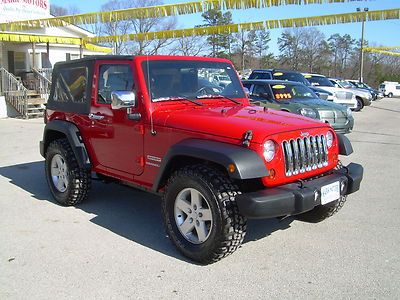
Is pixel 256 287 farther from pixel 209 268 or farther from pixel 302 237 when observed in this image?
pixel 302 237

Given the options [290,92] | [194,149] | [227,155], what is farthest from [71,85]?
[290,92]

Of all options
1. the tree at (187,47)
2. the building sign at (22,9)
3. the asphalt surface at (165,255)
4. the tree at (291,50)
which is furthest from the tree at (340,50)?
the asphalt surface at (165,255)

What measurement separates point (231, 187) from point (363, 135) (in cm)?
1027

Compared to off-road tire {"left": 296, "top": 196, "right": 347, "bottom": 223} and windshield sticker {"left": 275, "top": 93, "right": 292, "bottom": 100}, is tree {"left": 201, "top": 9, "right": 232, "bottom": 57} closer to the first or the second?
windshield sticker {"left": 275, "top": 93, "right": 292, "bottom": 100}

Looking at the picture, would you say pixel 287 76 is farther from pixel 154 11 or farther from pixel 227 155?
pixel 227 155

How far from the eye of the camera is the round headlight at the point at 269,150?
144 inches

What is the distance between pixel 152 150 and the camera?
4355 millimetres

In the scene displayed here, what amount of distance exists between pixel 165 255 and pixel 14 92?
51.0 feet

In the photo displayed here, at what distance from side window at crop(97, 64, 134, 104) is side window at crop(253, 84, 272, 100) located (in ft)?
21.2

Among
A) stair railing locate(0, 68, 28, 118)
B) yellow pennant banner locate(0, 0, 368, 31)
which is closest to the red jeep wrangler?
yellow pennant banner locate(0, 0, 368, 31)

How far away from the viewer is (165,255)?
13.3ft

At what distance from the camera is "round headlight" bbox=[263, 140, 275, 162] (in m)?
3.65

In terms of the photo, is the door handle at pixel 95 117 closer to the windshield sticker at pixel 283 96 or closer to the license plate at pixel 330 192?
the license plate at pixel 330 192

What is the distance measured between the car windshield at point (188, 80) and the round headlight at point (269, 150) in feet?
4.32
